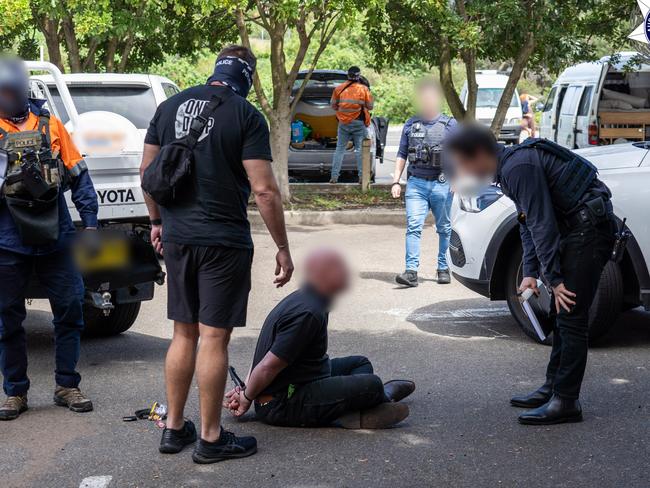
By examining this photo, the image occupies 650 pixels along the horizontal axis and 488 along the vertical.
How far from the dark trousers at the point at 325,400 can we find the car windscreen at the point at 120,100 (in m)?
5.89

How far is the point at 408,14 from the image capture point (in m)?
14.9

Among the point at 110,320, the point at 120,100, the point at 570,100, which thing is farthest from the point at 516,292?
the point at 570,100

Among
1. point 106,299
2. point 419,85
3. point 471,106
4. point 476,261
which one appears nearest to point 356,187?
point 471,106

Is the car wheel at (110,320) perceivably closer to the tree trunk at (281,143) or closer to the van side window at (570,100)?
the tree trunk at (281,143)

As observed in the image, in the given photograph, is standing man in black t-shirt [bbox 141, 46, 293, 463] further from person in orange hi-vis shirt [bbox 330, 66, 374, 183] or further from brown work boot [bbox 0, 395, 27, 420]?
person in orange hi-vis shirt [bbox 330, 66, 374, 183]

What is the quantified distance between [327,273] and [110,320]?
9.50 feet

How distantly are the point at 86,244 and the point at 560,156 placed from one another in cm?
262

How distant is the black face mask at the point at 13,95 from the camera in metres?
5.72

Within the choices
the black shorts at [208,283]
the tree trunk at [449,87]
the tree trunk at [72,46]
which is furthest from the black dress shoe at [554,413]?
the tree trunk at [72,46]

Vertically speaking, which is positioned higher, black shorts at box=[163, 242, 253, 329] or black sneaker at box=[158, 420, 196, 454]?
black shorts at box=[163, 242, 253, 329]

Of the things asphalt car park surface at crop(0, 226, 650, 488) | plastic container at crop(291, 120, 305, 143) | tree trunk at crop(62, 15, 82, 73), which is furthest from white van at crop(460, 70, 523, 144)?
asphalt car park surface at crop(0, 226, 650, 488)

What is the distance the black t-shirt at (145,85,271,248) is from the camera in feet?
16.1

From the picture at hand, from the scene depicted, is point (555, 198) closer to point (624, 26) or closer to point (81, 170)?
point (81, 170)

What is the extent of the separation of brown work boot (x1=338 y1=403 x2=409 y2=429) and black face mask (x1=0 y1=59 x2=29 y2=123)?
234 cm
